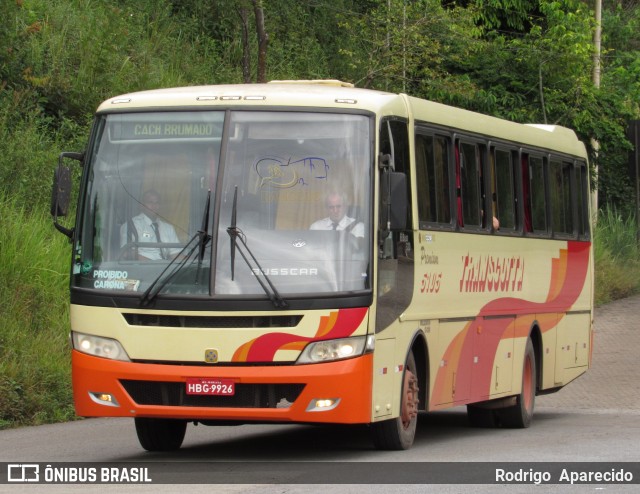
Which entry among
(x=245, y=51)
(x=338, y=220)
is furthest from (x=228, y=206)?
(x=245, y=51)

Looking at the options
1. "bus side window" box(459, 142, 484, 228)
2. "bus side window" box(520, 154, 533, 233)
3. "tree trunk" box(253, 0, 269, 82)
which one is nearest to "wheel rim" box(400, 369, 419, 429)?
"bus side window" box(459, 142, 484, 228)

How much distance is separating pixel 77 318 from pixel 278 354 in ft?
5.48

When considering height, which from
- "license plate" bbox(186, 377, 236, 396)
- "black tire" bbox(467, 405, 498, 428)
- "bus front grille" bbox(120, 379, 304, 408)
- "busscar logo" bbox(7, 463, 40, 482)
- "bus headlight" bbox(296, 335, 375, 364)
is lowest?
"black tire" bbox(467, 405, 498, 428)

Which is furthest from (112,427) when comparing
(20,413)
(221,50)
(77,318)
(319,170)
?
(221,50)

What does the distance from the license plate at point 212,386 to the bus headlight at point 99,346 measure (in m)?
0.58

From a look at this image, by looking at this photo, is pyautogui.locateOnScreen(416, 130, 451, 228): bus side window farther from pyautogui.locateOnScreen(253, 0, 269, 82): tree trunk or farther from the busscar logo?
pyautogui.locateOnScreen(253, 0, 269, 82): tree trunk

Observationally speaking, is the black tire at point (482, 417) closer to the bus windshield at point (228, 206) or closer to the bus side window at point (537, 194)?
the bus side window at point (537, 194)

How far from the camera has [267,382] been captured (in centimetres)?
1086

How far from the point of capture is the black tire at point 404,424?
12039 millimetres

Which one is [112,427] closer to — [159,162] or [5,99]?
[159,162]

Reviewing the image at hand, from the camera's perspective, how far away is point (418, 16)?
90.3 ft

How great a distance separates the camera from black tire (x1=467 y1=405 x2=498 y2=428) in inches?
637

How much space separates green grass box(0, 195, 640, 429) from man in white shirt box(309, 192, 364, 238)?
16.8 feet

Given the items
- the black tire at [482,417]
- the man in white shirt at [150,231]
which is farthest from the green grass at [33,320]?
the black tire at [482,417]
